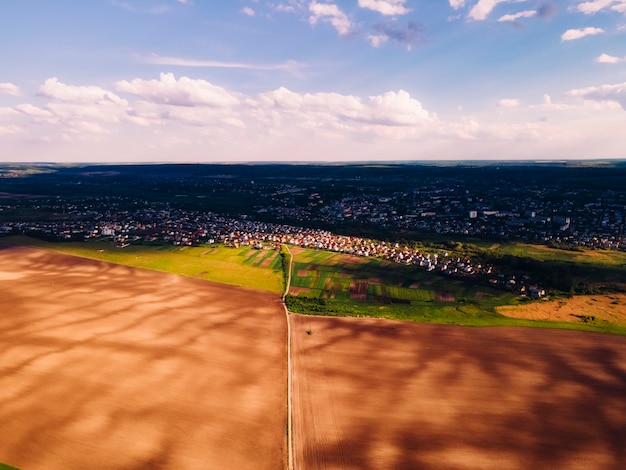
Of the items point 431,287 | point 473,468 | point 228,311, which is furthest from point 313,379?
point 431,287

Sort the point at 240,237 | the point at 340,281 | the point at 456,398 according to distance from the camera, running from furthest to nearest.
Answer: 1. the point at 240,237
2. the point at 340,281
3. the point at 456,398

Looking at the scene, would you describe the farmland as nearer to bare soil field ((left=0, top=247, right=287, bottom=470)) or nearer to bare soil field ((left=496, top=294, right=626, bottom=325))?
bare soil field ((left=0, top=247, right=287, bottom=470))

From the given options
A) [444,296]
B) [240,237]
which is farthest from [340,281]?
[240,237]

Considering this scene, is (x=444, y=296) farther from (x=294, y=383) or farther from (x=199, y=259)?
(x=199, y=259)

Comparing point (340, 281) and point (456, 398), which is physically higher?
point (340, 281)

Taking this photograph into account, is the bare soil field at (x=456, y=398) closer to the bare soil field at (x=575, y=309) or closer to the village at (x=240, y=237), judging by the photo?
the bare soil field at (x=575, y=309)

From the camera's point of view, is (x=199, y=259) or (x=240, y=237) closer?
(x=199, y=259)

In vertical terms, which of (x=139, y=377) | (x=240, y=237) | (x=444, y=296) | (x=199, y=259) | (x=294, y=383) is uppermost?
(x=240, y=237)
